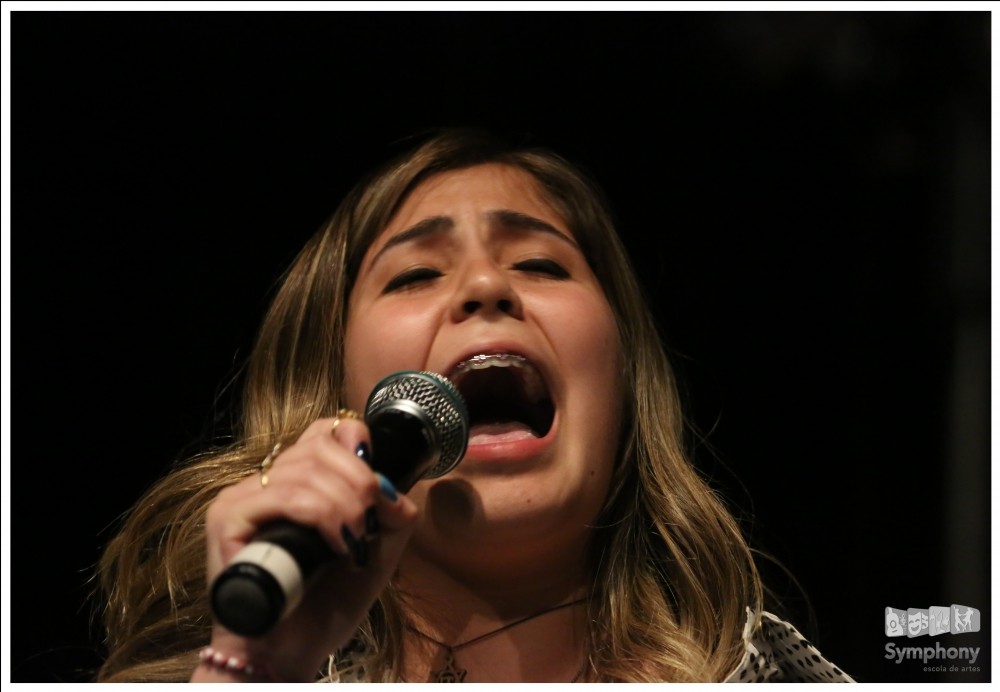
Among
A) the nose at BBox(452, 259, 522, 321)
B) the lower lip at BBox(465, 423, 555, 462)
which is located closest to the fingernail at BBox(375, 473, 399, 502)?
the lower lip at BBox(465, 423, 555, 462)

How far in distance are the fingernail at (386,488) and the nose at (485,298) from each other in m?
0.50

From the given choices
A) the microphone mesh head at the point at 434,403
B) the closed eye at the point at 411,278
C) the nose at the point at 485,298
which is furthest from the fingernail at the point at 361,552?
the closed eye at the point at 411,278

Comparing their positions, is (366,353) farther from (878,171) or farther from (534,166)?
(878,171)

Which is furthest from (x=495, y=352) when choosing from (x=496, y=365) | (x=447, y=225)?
(x=447, y=225)

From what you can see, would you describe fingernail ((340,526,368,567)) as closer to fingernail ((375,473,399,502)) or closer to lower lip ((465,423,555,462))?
fingernail ((375,473,399,502))

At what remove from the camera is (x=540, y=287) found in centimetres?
169

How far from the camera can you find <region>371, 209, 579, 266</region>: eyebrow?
5.64 feet

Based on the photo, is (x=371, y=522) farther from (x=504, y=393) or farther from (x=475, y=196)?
(x=475, y=196)

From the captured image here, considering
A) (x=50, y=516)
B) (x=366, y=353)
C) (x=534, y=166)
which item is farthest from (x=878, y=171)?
(x=50, y=516)

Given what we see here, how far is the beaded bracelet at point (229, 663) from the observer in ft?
3.74

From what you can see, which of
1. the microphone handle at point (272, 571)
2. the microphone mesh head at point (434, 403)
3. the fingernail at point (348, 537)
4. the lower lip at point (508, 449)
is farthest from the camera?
the lower lip at point (508, 449)

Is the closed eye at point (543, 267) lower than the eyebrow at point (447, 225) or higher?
lower

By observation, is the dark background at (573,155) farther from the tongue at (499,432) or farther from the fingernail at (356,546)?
the fingernail at (356,546)

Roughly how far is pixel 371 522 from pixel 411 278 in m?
0.64
